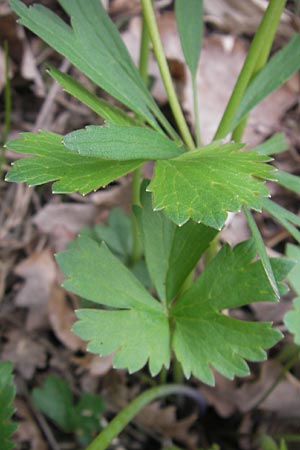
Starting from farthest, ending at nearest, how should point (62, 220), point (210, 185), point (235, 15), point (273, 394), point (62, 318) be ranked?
point (235, 15)
point (62, 220)
point (62, 318)
point (273, 394)
point (210, 185)

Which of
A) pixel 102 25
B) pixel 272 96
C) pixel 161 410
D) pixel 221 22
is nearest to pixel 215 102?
pixel 272 96

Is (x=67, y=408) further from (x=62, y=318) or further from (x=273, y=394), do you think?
(x=273, y=394)

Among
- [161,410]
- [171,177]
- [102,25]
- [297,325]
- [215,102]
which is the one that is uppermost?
[102,25]

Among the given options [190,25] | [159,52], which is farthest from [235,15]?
[159,52]

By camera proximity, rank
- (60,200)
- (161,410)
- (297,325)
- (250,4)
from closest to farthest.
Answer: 1. (297,325)
2. (161,410)
3. (60,200)
4. (250,4)

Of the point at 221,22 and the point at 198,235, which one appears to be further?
the point at 221,22

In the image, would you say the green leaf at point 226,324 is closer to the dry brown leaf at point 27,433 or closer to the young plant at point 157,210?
the young plant at point 157,210

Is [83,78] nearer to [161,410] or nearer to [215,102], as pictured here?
[215,102]

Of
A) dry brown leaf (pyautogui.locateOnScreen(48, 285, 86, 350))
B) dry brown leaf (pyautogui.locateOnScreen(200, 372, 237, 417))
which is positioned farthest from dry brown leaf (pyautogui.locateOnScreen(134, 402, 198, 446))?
dry brown leaf (pyautogui.locateOnScreen(48, 285, 86, 350))
